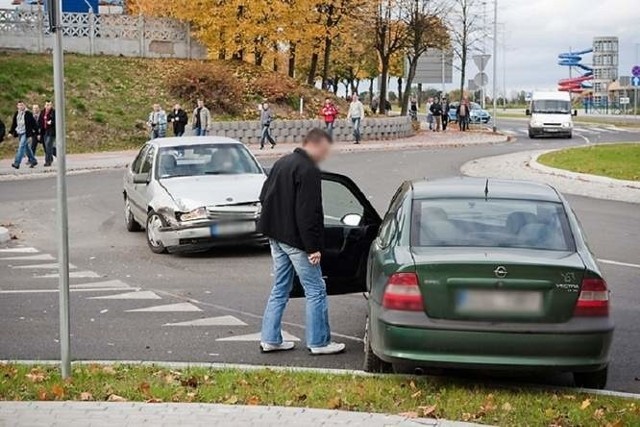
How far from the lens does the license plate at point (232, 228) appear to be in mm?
13500

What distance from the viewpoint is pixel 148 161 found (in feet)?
51.0

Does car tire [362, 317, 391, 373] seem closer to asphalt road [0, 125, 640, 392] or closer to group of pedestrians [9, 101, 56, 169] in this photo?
asphalt road [0, 125, 640, 392]

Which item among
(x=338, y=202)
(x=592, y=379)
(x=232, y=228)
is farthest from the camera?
(x=232, y=228)

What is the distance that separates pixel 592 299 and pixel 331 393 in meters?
1.77

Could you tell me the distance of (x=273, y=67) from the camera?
2239 inches

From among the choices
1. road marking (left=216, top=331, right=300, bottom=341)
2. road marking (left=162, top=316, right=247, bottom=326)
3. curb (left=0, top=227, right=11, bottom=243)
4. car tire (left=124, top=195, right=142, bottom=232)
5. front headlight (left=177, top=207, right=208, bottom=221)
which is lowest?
road marking (left=216, top=331, right=300, bottom=341)

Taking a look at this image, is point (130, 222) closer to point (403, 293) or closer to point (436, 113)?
point (403, 293)

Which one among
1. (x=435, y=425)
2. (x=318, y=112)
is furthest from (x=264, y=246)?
(x=318, y=112)

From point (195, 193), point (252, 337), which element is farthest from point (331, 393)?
point (195, 193)

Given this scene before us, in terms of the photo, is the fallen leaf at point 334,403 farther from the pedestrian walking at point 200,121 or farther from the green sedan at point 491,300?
the pedestrian walking at point 200,121

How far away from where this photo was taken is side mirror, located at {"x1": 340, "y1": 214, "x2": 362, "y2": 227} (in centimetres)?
890

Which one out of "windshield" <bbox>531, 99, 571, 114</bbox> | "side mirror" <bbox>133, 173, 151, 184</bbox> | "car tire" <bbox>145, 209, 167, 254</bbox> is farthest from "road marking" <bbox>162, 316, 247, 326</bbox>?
"windshield" <bbox>531, 99, 571, 114</bbox>

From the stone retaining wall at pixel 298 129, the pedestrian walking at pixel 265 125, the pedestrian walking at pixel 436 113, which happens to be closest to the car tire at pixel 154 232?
the stone retaining wall at pixel 298 129

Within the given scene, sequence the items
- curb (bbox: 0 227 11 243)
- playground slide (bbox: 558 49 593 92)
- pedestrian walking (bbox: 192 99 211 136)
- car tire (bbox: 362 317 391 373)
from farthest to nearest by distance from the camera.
Result: 1. playground slide (bbox: 558 49 593 92)
2. pedestrian walking (bbox: 192 99 211 136)
3. curb (bbox: 0 227 11 243)
4. car tire (bbox: 362 317 391 373)
